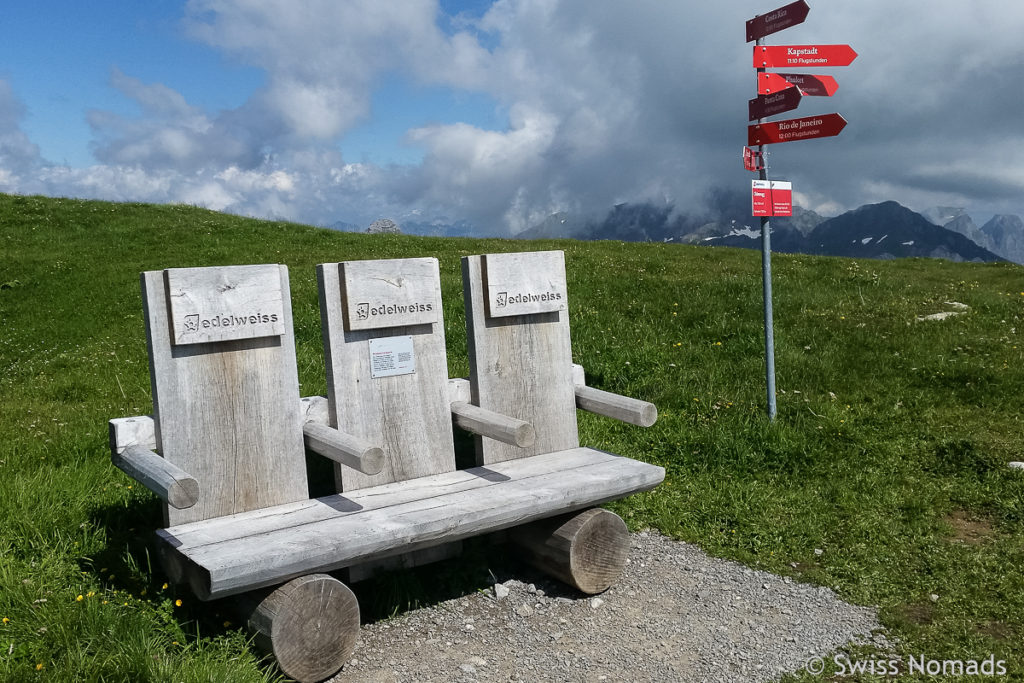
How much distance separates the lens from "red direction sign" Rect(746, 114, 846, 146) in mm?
6203

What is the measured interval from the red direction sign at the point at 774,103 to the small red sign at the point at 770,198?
1.75ft

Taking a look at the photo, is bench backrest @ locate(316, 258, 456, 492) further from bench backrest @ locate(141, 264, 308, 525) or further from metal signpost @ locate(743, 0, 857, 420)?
metal signpost @ locate(743, 0, 857, 420)

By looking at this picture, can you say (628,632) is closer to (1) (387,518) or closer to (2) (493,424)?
(2) (493,424)

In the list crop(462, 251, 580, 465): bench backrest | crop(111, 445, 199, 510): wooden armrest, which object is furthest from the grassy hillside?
crop(462, 251, 580, 465): bench backrest

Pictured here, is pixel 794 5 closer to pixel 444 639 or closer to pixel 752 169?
pixel 752 169

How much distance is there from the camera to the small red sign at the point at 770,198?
6570 mm

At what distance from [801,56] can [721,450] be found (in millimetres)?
3113

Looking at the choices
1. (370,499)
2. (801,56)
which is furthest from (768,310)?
(370,499)

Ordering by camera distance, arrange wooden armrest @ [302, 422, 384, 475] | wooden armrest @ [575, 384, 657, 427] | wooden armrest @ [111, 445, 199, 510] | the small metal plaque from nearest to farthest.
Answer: wooden armrest @ [111, 445, 199, 510]
wooden armrest @ [302, 422, 384, 475]
the small metal plaque
wooden armrest @ [575, 384, 657, 427]

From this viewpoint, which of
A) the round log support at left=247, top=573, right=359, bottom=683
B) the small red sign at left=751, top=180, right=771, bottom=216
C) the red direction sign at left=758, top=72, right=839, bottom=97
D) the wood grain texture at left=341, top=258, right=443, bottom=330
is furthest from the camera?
the small red sign at left=751, top=180, right=771, bottom=216

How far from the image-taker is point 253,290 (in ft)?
12.6

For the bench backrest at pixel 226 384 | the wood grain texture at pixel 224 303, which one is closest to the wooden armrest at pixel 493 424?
the bench backrest at pixel 226 384

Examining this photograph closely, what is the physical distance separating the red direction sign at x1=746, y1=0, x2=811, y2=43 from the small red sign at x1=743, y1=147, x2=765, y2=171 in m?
0.87

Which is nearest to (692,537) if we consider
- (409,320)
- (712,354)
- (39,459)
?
(409,320)
